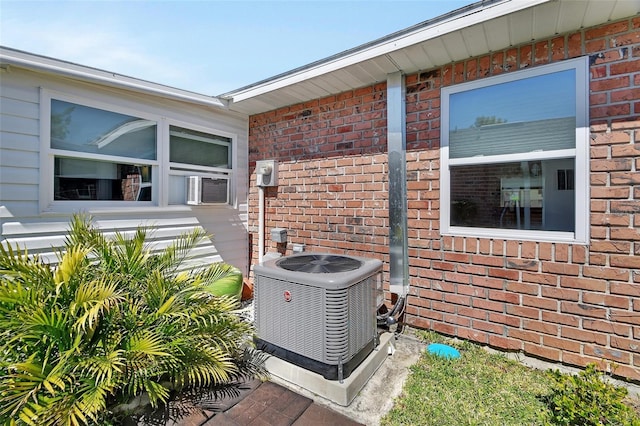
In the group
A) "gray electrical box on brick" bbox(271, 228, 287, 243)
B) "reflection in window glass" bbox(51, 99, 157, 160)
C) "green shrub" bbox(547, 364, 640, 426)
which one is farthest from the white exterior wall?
"green shrub" bbox(547, 364, 640, 426)

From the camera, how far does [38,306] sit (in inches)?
78.5

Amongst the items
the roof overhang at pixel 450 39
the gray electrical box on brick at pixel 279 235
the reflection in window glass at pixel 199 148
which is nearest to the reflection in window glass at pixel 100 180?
the reflection in window glass at pixel 199 148

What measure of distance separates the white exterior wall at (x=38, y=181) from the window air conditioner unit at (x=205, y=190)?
228mm

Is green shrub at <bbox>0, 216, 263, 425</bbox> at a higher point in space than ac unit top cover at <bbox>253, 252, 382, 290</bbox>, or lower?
lower

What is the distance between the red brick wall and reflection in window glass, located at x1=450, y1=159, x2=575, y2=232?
0.64 feet

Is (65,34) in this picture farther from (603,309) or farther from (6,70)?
(603,309)

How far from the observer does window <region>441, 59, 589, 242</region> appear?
2756mm

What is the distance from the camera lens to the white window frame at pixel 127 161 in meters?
3.40

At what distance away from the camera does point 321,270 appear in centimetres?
283

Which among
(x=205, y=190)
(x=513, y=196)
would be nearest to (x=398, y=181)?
(x=513, y=196)

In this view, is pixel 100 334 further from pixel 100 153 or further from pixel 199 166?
pixel 199 166

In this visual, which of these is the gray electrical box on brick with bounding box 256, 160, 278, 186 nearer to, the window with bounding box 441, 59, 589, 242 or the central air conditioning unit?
the central air conditioning unit

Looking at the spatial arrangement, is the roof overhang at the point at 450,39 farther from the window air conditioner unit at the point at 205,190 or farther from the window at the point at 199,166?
the window air conditioner unit at the point at 205,190

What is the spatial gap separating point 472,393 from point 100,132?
5141 mm
